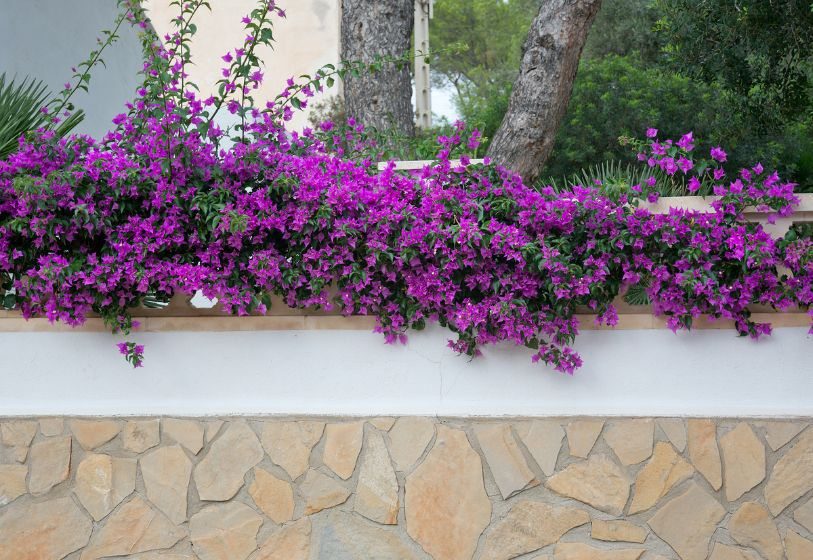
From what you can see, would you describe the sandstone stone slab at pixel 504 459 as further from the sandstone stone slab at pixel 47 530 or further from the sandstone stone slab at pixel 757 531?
the sandstone stone slab at pixel 47 530

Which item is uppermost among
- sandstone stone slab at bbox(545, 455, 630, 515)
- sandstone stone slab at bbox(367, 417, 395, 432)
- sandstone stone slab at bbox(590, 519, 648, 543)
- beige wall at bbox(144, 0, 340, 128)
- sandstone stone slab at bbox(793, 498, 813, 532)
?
beige wall at bbox(144, 0, 340, 128)

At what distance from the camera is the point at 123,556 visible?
3.46m

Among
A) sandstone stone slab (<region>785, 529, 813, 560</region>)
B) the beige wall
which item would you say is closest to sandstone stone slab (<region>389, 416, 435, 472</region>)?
sandstone stone slab (<region>785, 529, 813, 560</region>)

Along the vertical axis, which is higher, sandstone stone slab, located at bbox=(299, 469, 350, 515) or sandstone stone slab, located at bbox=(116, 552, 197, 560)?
sandstone stone slab, located at bbox=(299, 469, 350, 515)

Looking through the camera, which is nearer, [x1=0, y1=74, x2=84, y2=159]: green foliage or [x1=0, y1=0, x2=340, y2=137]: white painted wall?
[x1=0, y1=74, x2=84, y2=159]: green foliage

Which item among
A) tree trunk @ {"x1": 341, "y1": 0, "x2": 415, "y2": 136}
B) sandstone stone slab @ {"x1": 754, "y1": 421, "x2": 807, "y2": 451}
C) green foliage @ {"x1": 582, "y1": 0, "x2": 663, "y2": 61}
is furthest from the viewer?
green foliage @ {"x1": 582, "y1": 0, "x2": 663, "y2": 61}

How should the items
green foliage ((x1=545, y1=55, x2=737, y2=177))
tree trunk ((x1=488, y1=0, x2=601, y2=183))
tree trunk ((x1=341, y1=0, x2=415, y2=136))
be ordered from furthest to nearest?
green foliage ((x1=545, y1=55, x2=737, y2=177)) < tree trunk ((x1=341, y1=0, x2=415, y2=136)) < tree trunk ((x1=488, y1=0, x2=601, y2=183))

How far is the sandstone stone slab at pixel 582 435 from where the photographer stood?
10.8 ft

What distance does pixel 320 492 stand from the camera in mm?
3369

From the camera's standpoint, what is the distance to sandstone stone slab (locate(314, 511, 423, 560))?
335 centimetres

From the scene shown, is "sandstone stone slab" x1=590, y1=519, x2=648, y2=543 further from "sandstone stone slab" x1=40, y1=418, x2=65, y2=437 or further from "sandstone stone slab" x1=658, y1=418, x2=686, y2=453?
"sandstone stone slab" x1=40, y1=418, x2=65, y2=437

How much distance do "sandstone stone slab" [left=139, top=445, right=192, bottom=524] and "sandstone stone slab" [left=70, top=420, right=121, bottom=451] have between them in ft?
0.60

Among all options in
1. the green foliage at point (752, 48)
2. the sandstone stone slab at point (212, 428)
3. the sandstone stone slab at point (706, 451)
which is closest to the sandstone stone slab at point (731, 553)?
the sandstone stone slab at point (706, 451)

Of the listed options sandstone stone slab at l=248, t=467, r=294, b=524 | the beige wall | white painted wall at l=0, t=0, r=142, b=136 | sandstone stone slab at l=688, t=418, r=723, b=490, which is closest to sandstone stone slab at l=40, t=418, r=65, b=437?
sandstone stone slab at l=248, t=467, r=294, b=524
